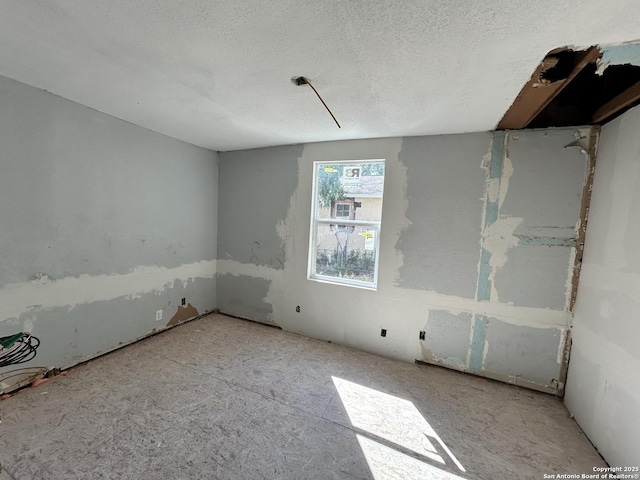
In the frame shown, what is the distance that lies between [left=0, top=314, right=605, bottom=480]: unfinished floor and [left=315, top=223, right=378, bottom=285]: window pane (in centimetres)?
99

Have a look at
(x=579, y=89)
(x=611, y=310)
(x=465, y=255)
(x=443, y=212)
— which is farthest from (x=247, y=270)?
(x=579, y=89)

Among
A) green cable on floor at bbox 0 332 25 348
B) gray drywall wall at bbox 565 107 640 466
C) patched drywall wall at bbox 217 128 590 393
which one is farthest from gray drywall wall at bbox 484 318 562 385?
green cable on floor at bbox 0 332 25 348

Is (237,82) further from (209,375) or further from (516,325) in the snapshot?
(516,325)

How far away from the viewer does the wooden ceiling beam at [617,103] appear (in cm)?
155

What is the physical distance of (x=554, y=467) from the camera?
154 centimetres

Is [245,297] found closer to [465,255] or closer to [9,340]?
[9,340]

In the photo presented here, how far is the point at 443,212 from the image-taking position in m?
2.50

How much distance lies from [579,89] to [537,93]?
64cm

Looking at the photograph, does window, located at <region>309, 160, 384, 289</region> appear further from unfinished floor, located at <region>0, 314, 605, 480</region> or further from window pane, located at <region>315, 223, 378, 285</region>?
unfinished floor, located at <region>0, 314, 605, 480</region>

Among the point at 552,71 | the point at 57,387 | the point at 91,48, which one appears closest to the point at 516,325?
the point at 552,71

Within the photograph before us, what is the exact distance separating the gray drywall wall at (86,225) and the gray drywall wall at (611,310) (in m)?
4.07

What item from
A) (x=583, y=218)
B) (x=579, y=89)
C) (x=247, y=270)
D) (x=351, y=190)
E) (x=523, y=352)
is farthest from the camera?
(x=247, y=270)

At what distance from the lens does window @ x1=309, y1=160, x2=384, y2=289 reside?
2840mm

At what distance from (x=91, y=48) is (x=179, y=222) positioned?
2049 mm
